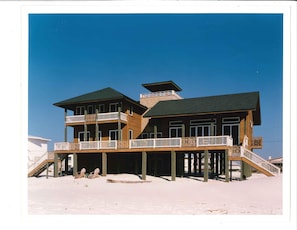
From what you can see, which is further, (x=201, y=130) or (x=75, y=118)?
(x=75, y=118)

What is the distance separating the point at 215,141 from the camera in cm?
1608

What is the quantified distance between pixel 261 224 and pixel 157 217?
3.73m

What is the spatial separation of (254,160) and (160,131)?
20.7 ft

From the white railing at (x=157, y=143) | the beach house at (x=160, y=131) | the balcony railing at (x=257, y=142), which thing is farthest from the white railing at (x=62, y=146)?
the balcony railing at (x=257, y=142)

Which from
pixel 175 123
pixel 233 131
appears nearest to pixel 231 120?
pixel 233 131

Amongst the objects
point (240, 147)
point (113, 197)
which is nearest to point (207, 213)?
point (113, 197)

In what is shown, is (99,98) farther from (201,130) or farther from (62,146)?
(201,130)

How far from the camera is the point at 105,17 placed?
1178 cm

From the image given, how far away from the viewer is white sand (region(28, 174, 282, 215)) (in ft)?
36.3

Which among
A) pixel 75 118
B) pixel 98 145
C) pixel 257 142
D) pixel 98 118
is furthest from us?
pixel 75 118

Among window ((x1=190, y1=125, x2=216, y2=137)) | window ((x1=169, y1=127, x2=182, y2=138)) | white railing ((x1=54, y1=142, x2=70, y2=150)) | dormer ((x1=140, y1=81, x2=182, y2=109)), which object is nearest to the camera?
window ((x1=190, y1=125, x2=216, y2=137))

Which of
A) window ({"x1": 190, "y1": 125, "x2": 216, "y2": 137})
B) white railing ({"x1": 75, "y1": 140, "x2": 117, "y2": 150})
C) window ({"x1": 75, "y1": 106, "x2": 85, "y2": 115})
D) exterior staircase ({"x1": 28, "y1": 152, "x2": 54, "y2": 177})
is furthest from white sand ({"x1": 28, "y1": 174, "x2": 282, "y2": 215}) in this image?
window ({"x1": 75, "y1": 106, "x2": 85, "y2": 115})

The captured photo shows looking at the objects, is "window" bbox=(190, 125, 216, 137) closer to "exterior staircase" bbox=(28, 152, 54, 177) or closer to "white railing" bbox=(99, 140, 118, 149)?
"white railing" bbox=(99, 140, 118, 149)

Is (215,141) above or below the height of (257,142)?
above
